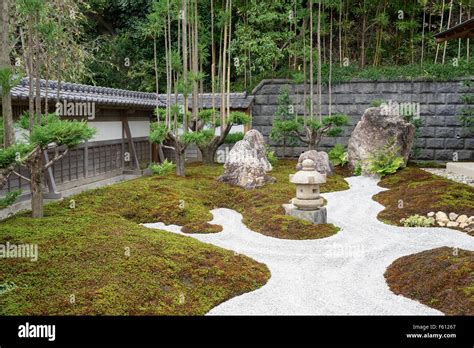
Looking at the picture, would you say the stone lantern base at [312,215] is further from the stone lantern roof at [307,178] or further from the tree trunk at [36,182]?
the tree trunk at [36,182]

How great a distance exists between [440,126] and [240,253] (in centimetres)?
1372

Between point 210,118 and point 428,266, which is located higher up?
point 210,118

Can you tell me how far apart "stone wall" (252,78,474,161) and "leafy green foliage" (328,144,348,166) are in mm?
1553

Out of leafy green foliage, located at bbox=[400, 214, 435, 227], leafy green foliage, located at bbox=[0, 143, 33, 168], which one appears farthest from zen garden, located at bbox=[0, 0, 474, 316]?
leafy green foliage, located at bbox=[400, 214, 435, 227]

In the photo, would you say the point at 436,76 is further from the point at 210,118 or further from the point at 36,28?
the point at 36,28

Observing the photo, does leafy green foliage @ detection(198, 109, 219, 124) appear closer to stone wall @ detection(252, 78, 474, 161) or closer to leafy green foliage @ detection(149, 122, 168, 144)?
leafy green foliage @ detection(149, 122, 168, 144)

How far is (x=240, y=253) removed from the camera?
9.07 meters

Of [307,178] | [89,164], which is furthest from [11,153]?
[89,164]

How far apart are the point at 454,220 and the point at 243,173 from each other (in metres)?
5.84

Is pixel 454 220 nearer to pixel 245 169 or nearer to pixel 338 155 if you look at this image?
pixel 245 169

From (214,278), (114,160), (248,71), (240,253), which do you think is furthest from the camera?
(248,71)

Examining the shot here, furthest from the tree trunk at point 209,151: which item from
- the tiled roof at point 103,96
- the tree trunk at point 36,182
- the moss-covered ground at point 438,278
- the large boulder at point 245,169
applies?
the moss-covered ground at point 438,278

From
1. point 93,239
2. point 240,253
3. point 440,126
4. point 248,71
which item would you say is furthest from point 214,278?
point 248,71

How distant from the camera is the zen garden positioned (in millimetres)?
7203
